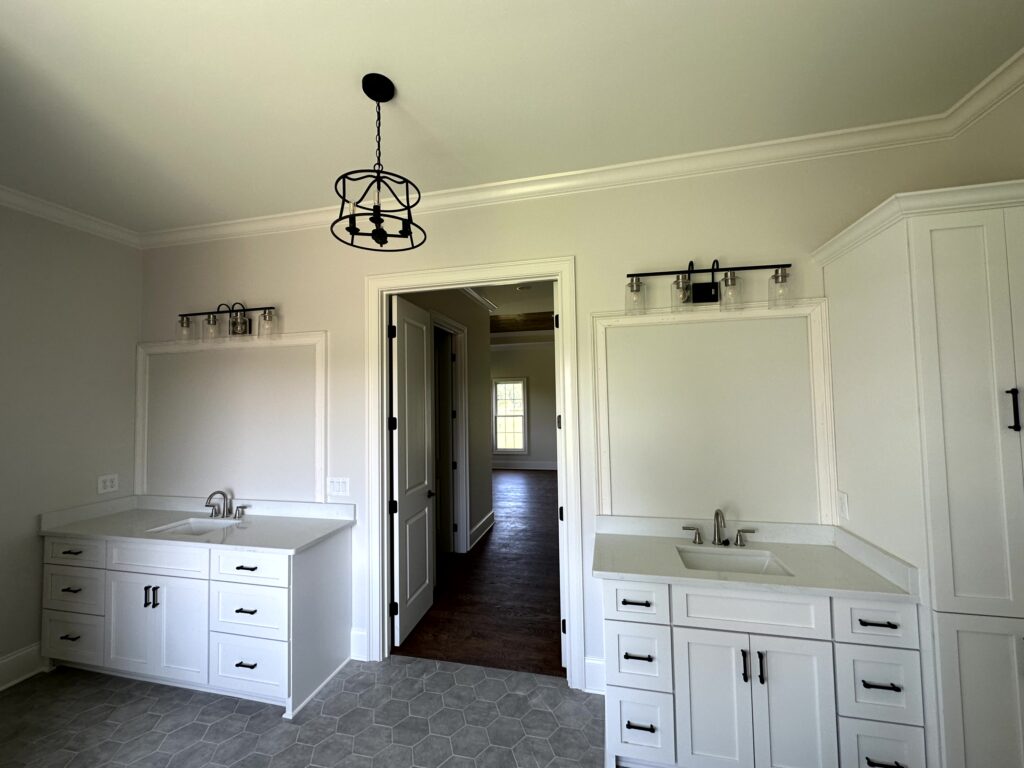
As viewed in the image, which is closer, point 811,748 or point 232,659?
point 811,748

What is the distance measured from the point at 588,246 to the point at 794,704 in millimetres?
2240

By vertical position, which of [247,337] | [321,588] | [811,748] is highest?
[247,337]

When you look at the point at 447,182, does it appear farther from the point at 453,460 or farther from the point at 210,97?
the point at 453,460

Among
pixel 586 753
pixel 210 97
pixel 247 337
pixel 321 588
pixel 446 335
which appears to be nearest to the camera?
pixel 210 97

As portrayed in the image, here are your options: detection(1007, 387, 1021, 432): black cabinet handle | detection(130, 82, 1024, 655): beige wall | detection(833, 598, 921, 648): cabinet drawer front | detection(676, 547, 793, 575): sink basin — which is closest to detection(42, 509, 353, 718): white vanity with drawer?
detection(130, 82, 1024, 655): beige wall

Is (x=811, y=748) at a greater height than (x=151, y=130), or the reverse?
(x=151, y=130)

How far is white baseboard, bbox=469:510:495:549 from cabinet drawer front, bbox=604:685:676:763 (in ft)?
9.83

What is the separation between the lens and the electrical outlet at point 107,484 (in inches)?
109

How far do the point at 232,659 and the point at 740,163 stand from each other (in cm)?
373

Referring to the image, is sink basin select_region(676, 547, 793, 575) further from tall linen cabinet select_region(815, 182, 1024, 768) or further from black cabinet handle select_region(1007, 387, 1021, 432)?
black cabinet handle select_region(1007, 387, 1021, 432)

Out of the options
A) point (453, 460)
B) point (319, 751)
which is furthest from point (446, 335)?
point (319, 751)

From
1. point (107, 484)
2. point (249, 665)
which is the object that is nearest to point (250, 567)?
point (249, 665)

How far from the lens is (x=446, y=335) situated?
451cm

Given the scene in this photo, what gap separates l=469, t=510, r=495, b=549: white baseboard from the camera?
4.63 meters
